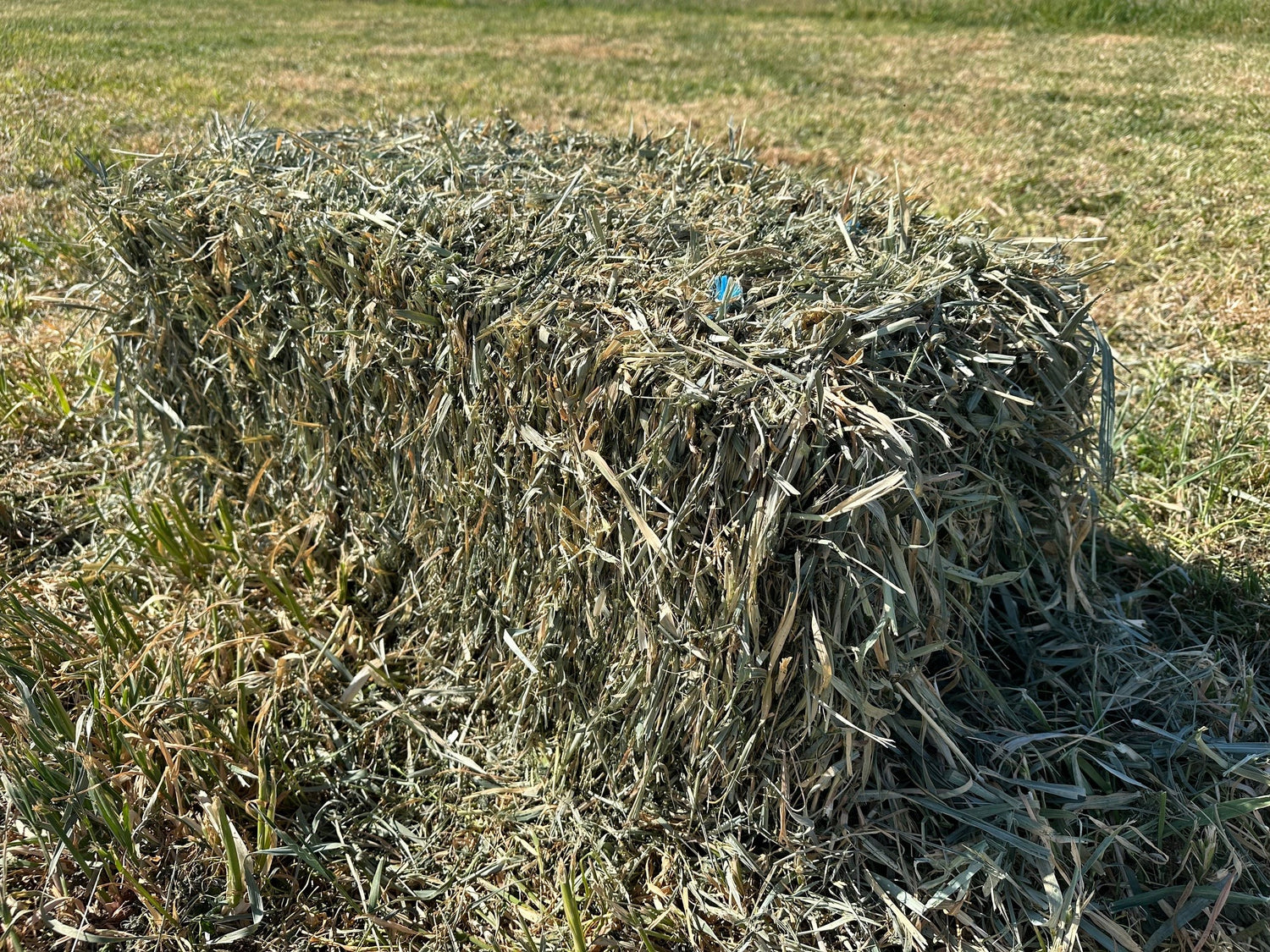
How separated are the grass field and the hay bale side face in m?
0.41

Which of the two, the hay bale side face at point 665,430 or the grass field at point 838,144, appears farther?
the grass field at point 838,144

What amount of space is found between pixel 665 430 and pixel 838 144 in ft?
18.0

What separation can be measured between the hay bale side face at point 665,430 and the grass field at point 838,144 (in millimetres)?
413

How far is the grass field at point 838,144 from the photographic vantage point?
300 centimetres

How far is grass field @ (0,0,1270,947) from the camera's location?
2998 millimetres

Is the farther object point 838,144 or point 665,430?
point 838,144

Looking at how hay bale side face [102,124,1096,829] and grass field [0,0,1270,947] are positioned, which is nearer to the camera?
hay bale side face [102,124,1096,829]

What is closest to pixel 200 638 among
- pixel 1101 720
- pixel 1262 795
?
pixel 1101 720

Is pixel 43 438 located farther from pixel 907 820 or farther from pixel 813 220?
pixel 907 820

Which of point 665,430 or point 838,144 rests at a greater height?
point 665,430

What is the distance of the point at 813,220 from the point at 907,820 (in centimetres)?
145

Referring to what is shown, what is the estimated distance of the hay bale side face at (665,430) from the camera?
1722mm

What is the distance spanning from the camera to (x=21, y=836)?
2137 millimetres

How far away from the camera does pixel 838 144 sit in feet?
21.2
